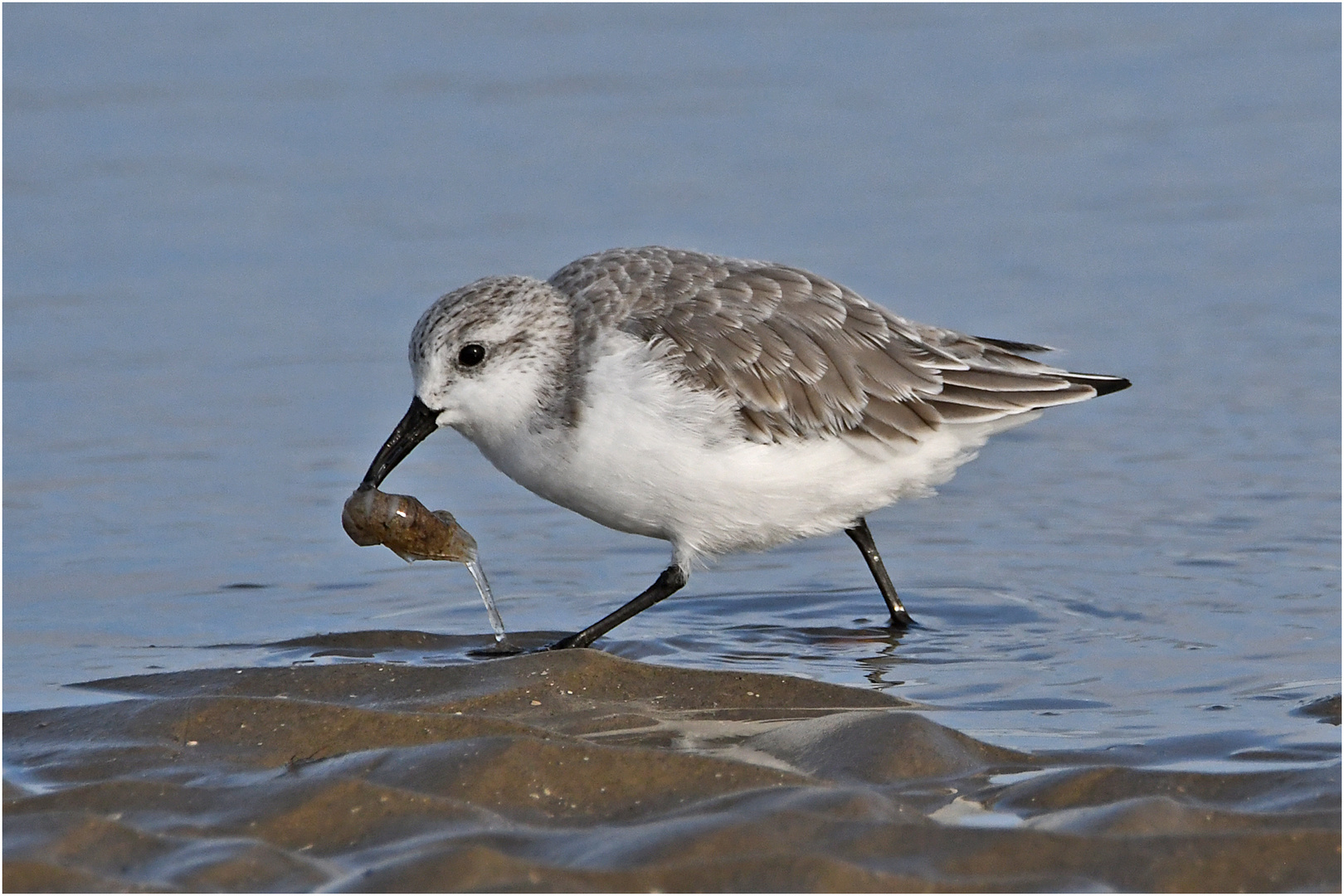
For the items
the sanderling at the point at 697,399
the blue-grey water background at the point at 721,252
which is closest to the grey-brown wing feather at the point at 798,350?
the sanderling at the point at 697,399

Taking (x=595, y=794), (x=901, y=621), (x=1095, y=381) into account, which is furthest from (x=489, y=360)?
(x=1095, y=381)

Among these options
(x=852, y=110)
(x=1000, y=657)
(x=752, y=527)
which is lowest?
(x=1000, y=657)

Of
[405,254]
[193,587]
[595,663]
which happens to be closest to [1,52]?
[405,254]

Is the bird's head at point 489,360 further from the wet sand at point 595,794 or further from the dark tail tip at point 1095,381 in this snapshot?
the dark tail tip at point 1095,381

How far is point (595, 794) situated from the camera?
5.27 meters

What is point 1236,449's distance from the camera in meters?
9.75

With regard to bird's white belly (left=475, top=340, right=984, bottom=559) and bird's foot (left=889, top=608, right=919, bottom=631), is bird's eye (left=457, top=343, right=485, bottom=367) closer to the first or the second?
bird's white belly (left=475, top=340, right=984, bottom=559)

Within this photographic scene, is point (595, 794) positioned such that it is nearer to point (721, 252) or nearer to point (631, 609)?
point (631, 609)

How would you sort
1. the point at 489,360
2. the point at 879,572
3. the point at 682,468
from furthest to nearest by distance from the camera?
1. the point at 879,572
2. the point at 489,360
3. the point at 682,468

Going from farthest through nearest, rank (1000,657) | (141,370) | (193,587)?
(141,370), (193,587), (1000,657)

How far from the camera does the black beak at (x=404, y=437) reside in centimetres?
748

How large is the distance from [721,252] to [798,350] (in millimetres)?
4633

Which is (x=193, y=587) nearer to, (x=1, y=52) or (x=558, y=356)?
(x=558, y=356)

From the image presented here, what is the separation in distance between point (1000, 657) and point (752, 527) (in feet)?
3.74
